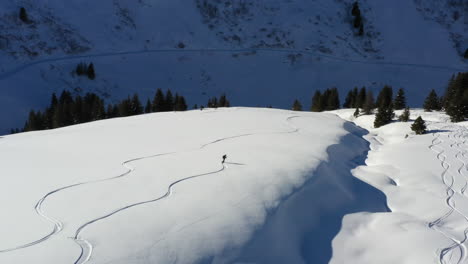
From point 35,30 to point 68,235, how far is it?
64.8m

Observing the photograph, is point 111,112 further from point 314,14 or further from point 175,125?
point 314,14

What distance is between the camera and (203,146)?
744 inches

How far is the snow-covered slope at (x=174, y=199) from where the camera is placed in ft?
28.5

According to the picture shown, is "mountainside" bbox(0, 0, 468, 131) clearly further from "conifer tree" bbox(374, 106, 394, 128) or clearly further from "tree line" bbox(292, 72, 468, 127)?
"conifer tree" bbox(374, 106, 394, 128)

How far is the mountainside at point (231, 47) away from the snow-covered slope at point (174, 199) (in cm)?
4357

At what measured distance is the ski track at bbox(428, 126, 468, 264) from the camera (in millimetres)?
10133

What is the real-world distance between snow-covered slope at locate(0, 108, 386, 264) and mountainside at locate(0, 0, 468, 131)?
1715 inches

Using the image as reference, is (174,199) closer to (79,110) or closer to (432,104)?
(79,110)

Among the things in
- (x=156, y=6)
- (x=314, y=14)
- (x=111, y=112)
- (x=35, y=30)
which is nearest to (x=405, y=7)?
(x=314, y=14)

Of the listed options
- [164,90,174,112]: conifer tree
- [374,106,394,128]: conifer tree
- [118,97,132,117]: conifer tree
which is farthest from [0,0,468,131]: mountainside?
[374,106,394,128]: conifer tree

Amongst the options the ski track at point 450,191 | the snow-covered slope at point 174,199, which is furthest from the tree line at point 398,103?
the snow-covered slope at point 174,199

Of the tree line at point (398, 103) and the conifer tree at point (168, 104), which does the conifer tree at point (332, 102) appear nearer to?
the tree line at point (398, 103)

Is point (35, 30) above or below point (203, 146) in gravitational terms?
above

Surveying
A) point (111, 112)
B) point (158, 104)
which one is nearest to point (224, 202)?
point (111, 112)
